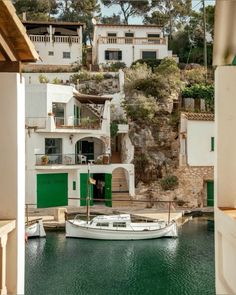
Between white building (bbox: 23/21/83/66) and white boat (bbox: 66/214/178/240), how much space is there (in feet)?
71.8

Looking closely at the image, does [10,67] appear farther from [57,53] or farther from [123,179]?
[57,53]

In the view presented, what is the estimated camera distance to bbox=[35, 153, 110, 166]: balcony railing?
2694 cm

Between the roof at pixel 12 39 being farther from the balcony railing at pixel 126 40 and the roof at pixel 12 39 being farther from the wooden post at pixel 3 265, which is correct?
the balcony railing at pixel 126 40

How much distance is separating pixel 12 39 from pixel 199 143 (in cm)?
2550

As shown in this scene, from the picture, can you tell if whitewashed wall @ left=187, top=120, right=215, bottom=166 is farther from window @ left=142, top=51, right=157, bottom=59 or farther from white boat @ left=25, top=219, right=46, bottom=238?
window @ left=142, top=51, right=157, bottom=59

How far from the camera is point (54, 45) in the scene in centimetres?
4016

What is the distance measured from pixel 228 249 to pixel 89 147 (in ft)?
90.7

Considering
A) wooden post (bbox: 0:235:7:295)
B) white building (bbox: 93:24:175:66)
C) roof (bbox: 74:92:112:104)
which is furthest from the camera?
white building (bbox: 93:24:175:66)

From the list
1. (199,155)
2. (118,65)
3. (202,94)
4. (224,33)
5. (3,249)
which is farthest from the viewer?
(118,65)

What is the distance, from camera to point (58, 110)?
2847 centimetres

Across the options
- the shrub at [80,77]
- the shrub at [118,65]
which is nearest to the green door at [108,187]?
the shrub at [80,77]

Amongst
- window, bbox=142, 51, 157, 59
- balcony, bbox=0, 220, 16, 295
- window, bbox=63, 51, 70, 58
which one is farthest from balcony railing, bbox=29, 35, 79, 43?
balcony, bbox=0, 220, 16, 295

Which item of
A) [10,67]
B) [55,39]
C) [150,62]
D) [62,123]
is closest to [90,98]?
[62,123]

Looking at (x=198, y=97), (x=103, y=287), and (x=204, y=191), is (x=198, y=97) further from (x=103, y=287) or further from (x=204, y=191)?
(x=103, y=287)
